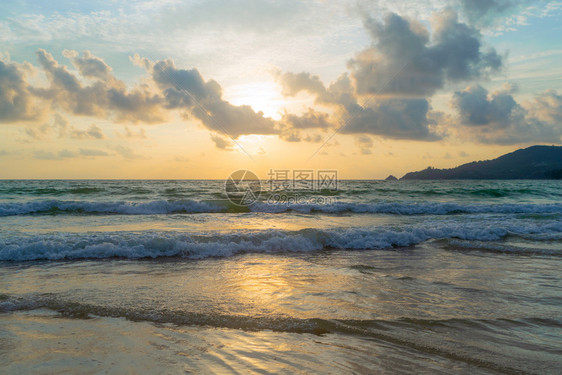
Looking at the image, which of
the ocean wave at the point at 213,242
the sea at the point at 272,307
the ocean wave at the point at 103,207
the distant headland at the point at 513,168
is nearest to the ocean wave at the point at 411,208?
the ocean wave at the point at 103,207

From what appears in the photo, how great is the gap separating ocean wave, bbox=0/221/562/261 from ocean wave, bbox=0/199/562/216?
9.98m

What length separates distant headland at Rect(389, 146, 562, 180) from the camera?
122125 millimetres

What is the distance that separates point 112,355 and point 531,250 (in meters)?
11.6

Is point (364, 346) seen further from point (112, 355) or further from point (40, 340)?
point (40, 340)

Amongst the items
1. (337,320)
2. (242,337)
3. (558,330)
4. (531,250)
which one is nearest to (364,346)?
(337,320)

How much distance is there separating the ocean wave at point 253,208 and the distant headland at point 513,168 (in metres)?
110

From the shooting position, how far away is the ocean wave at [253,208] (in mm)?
21500

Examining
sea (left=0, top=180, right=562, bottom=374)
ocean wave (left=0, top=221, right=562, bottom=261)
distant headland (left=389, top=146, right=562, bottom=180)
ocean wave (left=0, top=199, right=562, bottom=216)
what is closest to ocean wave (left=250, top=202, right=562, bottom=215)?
ocean wave (left=0, top=199, right=562, bottom=216)

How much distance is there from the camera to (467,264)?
8312 mm

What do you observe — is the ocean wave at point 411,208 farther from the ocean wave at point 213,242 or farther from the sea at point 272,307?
the sea at point 272,307

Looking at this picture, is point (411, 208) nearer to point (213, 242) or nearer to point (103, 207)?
point (213, 242)

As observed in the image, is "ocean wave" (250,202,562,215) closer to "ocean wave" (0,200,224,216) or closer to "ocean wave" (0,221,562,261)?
"ocean wave" (0,200,224,216)

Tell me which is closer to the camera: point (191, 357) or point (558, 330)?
point (191, 357)

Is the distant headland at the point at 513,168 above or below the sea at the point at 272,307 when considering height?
above
